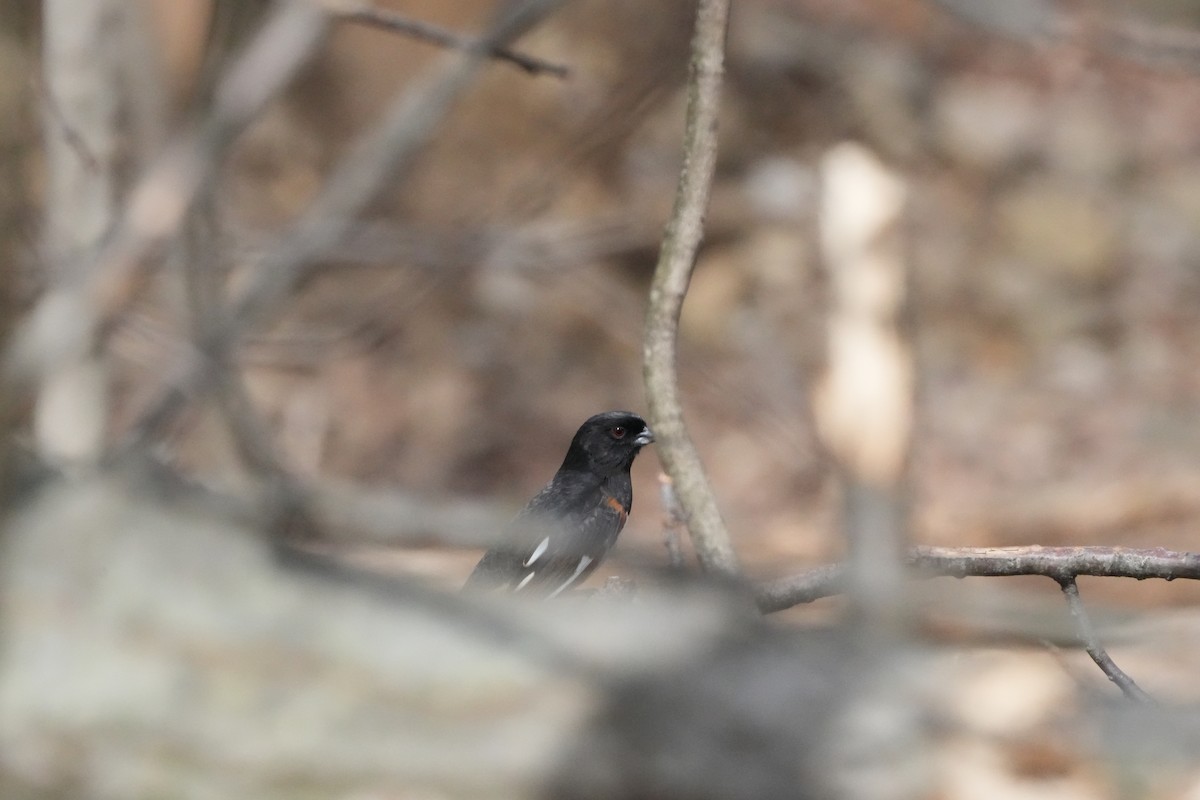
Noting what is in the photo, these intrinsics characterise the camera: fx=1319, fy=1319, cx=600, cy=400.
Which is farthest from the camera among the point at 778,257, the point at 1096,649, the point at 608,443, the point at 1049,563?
the point at 778,257

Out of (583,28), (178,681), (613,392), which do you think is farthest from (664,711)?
(583,28)

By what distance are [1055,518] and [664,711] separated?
7210mm

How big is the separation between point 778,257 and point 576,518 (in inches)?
356

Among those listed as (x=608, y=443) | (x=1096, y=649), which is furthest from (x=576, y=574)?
(x=1096, y=649)

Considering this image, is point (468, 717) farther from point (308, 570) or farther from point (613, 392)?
point (613, 392)

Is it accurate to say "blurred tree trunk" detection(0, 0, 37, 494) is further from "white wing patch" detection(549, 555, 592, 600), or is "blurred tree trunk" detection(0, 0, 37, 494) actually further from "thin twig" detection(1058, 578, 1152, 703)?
"thin twig" detection(1058, 578, 1152, 703)

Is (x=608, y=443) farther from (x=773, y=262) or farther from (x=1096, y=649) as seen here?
(x=773, y=262)

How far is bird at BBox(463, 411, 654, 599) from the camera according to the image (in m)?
3.13

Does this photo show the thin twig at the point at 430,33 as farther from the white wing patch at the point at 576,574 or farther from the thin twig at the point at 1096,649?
the thin twig at the point at 1096,649

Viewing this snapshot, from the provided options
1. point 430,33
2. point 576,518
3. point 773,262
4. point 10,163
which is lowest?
point 576,518

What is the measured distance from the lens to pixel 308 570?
299 cm

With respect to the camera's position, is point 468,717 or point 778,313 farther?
point 778,313

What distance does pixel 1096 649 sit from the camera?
104 inches

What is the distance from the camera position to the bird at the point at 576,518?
3.13 metres
